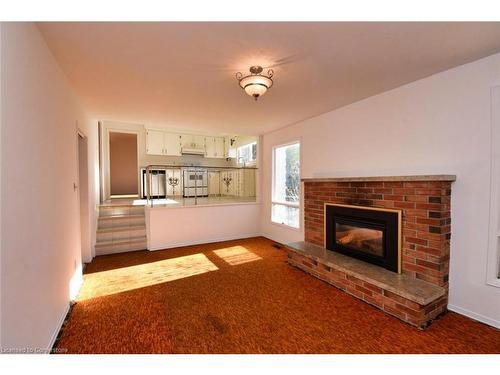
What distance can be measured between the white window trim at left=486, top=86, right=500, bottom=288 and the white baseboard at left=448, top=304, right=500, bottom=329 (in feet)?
1.03

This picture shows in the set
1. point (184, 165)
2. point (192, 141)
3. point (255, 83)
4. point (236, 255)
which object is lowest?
point (236, 255)

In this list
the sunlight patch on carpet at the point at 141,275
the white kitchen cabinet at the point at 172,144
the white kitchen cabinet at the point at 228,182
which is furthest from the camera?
the white kitchen cabinet at the point at 228,182

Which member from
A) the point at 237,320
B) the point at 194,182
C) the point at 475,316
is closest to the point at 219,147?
the point at 194,182

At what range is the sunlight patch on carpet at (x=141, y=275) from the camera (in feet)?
8.52

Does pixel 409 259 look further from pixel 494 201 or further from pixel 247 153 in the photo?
pixel 247 153

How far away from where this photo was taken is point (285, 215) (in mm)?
4543

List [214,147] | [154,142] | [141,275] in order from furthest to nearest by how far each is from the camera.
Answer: [214,147] → [154,142] → [141,275]

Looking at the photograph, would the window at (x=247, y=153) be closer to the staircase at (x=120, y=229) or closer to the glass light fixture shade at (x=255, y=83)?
the staircase at (x=120, y=229)

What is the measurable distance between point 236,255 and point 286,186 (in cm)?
169

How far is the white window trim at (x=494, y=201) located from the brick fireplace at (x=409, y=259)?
277mm

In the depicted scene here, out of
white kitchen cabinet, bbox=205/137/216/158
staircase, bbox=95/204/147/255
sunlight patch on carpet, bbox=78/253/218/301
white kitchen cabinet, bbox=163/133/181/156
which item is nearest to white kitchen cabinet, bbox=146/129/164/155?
white kitchen cabinet, bbox=163/133/181/156

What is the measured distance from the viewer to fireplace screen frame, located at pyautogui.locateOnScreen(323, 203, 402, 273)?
239cm

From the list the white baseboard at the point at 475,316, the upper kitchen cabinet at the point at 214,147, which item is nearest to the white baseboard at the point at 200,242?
the upper kitchen cabinet at the point at 214,147
